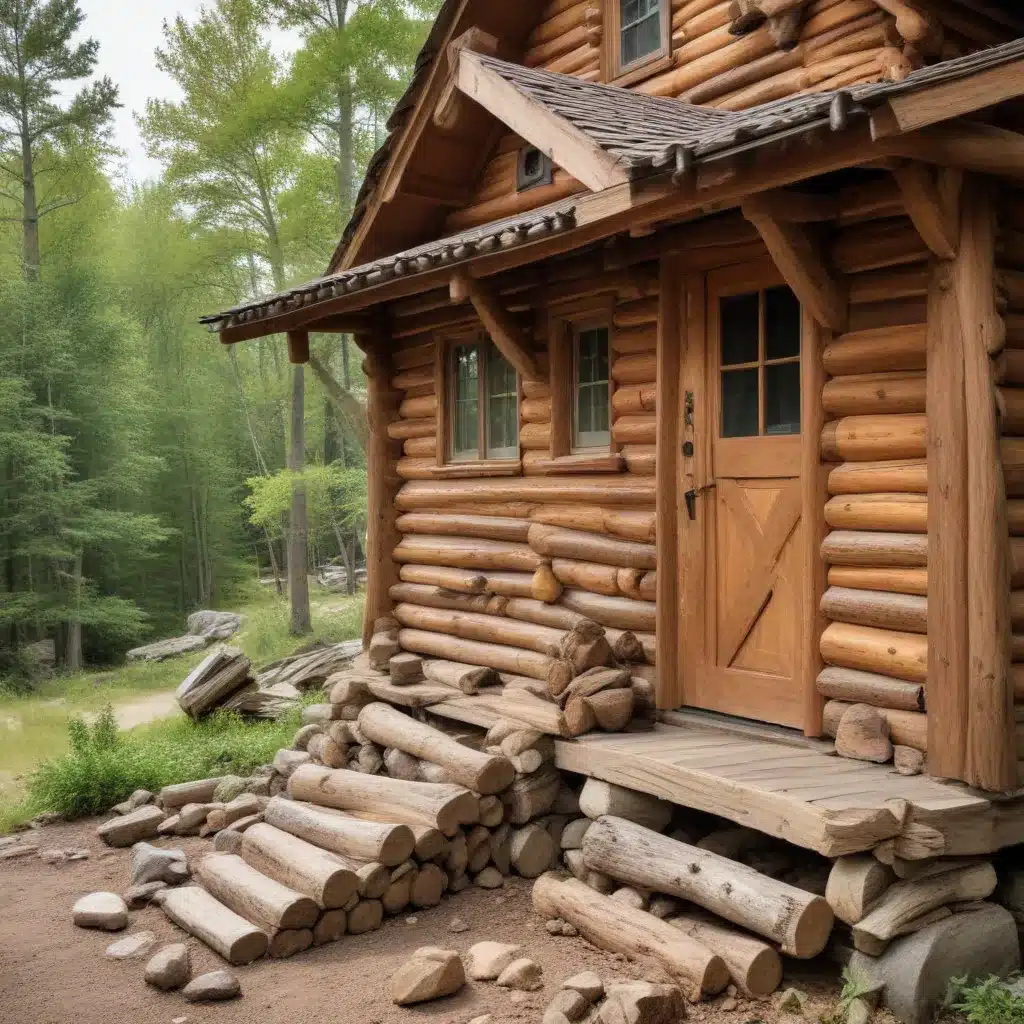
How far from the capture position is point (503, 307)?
820cm

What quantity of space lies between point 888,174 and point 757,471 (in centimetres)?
191

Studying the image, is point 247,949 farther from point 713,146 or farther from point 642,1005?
point 713,146

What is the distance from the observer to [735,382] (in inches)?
272

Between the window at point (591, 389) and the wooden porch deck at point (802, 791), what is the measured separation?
2.50m

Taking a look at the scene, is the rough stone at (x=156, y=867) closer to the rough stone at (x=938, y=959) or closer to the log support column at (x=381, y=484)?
the log support column at (x=381, y=484)

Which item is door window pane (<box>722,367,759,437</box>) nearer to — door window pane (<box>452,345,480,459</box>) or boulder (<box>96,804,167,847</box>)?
door window pane (<box>452,345,480,459</box>)

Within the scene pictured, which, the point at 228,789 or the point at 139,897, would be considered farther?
the point at 228,789

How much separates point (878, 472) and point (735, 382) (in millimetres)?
1360

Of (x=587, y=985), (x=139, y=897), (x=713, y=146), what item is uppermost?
(x=713, y=146)

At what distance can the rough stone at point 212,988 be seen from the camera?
212 inches

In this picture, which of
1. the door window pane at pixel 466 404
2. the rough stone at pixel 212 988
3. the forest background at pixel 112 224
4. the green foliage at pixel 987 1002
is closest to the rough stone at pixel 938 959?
the green foliage at pixel 987 1002

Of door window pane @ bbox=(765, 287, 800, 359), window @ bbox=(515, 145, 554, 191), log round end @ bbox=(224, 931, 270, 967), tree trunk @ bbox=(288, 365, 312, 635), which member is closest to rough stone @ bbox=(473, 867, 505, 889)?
log round end @ bbox=(224, 931, 270, 967)

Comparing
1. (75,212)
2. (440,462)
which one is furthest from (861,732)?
(75,212)

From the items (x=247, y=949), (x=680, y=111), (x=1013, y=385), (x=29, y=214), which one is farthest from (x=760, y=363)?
(x=29, y=214)
